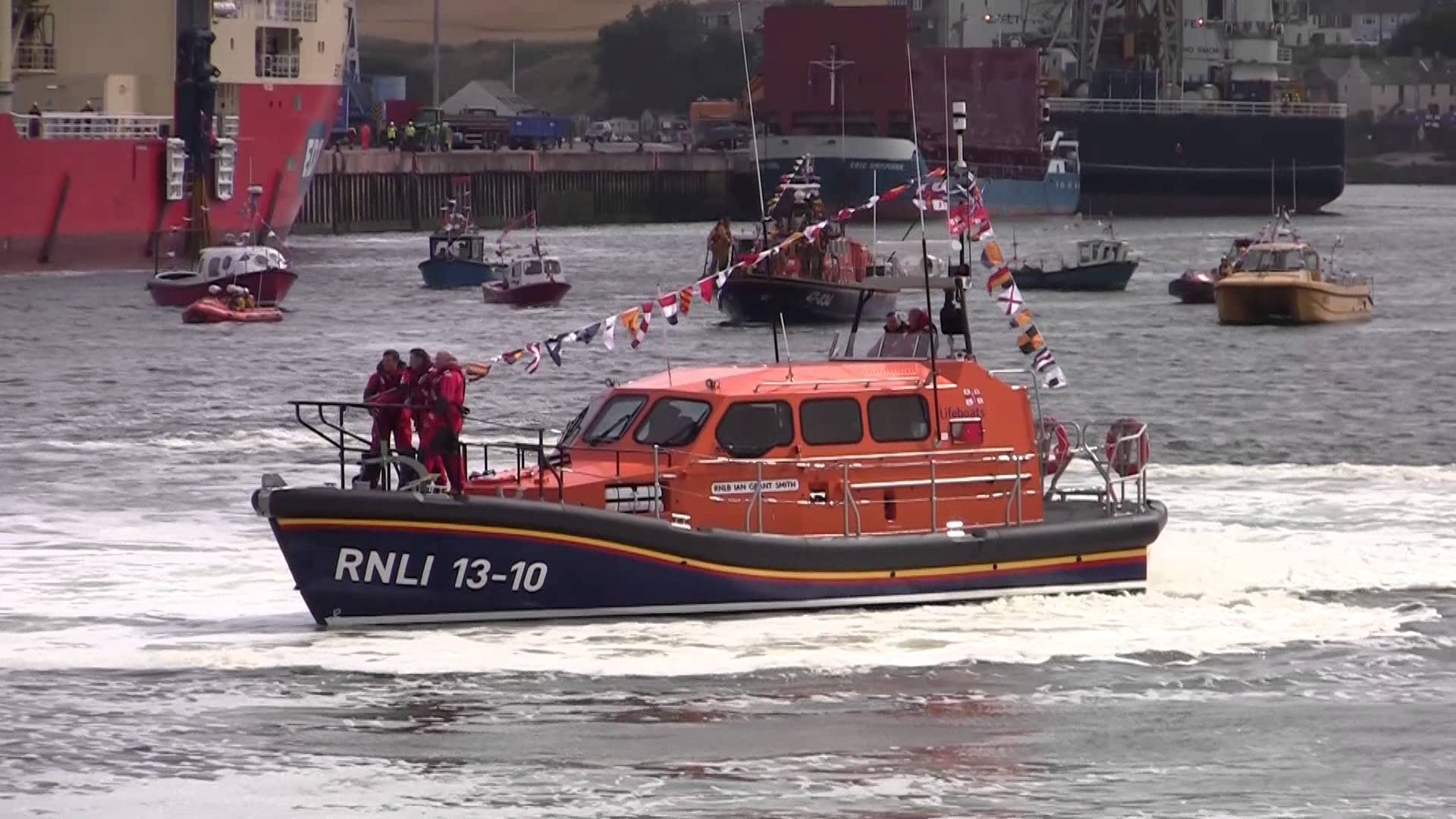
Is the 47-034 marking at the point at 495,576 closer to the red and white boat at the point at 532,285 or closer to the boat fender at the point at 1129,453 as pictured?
the boat fender at the point at 1129,453

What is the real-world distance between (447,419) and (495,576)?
1.29 m

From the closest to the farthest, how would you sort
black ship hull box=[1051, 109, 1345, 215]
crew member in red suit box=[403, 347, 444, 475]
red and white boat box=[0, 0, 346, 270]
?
1. crew member in red suit box=[403, 347, 444, 475]
2. red and white boat box=[0, 0, 346, 270]
3. black ship hull box=[1051, 109, 1345, 215]

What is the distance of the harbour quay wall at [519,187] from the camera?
370 ft

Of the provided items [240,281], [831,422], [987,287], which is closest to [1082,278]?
[240,281]

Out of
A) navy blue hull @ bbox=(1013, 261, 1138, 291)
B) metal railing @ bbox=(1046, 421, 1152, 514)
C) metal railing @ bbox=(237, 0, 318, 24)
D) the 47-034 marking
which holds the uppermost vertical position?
metal railing @ bbox=(237, 0, 318, 24)

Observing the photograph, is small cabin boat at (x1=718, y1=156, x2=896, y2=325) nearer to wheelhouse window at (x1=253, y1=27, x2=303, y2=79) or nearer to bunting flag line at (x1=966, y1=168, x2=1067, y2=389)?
bunting flag line at (x1=966, y1=168, x2=1067, y2=389)

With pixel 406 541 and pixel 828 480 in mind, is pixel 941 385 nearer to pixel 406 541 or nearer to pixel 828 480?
pixel 828 480

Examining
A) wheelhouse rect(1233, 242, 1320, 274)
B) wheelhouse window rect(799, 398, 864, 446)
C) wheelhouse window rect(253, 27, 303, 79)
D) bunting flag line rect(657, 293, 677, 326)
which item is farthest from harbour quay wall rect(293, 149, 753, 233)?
wheelhouse window rect(799, 398, 864, 446)

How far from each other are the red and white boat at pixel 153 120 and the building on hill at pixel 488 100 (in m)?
86.7

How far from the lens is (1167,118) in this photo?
136 metres

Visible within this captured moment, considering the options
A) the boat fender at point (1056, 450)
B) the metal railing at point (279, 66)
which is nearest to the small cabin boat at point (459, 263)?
the metal railing at point (279, 66)

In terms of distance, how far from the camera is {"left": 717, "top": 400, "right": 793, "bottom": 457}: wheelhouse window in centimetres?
1922

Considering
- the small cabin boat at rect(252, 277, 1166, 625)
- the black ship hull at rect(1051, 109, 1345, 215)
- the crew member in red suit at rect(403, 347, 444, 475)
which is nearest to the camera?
the small cabin boat at rect(252, 277, 1166, 625)

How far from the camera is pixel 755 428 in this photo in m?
19.3
